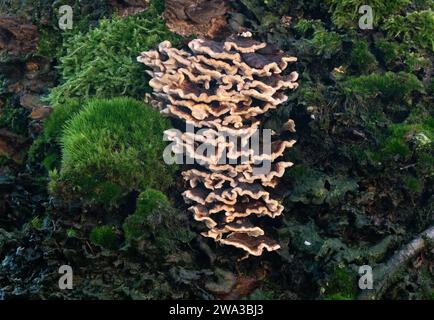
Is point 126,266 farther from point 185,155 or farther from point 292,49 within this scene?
point 292,49

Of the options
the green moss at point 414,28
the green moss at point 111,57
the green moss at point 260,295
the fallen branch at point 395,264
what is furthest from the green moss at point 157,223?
the green moss at point 414,28

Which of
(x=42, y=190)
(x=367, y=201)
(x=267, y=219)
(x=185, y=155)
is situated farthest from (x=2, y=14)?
(x=367, y=201)

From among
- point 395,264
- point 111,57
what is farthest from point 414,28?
point 111,57

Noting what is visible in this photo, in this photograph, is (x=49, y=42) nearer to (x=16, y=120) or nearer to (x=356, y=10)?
(x=16, y=120)

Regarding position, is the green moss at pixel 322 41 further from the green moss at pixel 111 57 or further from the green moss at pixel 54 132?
the green moss at pixel 54 132

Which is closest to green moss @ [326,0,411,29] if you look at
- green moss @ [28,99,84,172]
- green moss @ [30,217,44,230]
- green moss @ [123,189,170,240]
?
green moss @ [123,189,170,240]

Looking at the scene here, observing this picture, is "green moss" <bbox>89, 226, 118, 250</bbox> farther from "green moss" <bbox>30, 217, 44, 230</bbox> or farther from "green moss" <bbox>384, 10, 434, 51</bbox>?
"green moss" <bbox>384, 10, 434, 51</bbox>
